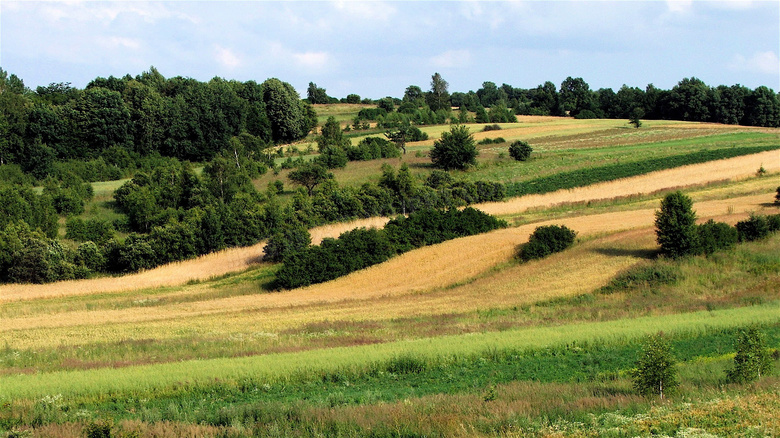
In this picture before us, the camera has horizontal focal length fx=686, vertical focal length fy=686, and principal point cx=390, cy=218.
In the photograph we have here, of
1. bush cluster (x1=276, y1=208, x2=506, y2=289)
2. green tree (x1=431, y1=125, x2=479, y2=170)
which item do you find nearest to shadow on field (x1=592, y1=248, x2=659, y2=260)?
bush cluster (x1=276, y1=208, x2=506, y2=289)

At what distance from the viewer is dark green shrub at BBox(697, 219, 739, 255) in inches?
1303

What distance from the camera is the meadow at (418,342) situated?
1335 centimetres

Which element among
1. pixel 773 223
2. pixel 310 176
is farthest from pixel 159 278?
pixel 773 223

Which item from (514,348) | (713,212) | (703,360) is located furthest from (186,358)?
(713,212)

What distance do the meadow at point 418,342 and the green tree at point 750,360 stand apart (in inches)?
12.7

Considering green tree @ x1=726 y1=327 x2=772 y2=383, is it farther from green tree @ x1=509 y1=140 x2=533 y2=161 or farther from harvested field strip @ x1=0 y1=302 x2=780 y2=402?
green tree @ x1=509 y1=140 x2=533 y2=161

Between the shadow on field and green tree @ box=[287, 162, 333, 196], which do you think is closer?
the shadow on field

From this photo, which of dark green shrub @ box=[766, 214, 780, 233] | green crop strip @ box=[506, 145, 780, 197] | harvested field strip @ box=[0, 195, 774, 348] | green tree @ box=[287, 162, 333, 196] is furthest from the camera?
green tree @ box=[287, 162, 333, 196]

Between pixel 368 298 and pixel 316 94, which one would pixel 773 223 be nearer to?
pixel 368 298

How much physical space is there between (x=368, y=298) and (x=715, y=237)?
17354 millimetres

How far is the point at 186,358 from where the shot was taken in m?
21.8

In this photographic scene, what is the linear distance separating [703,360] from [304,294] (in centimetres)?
2352

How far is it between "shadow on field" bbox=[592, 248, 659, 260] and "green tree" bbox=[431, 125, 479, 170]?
4139 centimetres

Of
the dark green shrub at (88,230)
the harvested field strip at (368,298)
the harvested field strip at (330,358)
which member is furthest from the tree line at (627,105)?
the harvested field strip at (330,358)
